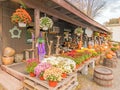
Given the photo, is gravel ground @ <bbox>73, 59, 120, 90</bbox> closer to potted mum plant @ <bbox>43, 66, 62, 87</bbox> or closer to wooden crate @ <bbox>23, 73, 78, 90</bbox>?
wooden crate @ <bbox>23, 73, 78, 90</bbox>

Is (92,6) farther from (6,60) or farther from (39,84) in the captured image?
(39,84)

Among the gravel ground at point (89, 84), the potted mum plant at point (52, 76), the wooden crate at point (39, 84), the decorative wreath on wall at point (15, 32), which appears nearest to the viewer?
the potted mum plant at point (52, 76)

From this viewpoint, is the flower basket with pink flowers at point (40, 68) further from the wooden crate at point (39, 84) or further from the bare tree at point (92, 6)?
the bare tree at point (92, 6)

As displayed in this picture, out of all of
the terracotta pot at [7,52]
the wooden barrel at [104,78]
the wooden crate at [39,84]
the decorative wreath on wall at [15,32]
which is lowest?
the wooden barrel at [104,78]

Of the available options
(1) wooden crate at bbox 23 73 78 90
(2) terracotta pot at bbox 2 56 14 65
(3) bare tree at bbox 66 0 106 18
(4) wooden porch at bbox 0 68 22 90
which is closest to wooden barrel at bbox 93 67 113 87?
(1) wooden crate at bbox 23 73 78 90

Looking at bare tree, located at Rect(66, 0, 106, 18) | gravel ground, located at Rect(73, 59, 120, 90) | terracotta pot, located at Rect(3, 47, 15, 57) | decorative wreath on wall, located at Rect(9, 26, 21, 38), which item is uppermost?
bare tree, located at Rect(66, 0, 106, 18)

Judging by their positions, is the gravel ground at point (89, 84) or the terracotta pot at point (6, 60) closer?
the gravel ground at point (89, 84)

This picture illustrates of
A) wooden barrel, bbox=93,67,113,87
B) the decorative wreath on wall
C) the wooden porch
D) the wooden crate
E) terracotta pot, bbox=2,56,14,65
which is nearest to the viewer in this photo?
the wooden crate

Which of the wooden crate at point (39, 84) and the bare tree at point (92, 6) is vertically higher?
the bare tree at point (92, 6)

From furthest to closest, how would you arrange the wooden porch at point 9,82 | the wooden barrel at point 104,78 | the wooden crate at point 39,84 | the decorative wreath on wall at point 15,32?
1. the decorative wreath on wall at point 15,32
2. the wooden barrel at point 104,78
3. the wooden porch at point 9,82
4. the wooden crate at point 39,84

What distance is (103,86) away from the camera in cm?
431

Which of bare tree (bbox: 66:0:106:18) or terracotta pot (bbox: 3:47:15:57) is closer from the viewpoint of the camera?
terracotta pot (bbox: 3:47:15:57)

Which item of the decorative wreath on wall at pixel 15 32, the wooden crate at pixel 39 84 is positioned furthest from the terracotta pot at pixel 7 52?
the wooden crate at pixel 39 84

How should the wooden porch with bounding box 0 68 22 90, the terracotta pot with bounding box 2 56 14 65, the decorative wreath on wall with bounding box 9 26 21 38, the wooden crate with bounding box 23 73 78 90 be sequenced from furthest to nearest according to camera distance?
1. the decorative wreath on wall with bounding box 9 26 21 38
2. the terracotta pot with bounding box 2 56 14 65
3. the wooden porch with bounding box 0 68 22 90
4. the wooden crate with bounding box 23 73 78 90
